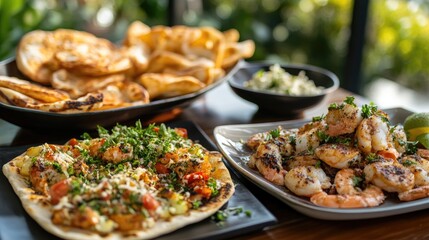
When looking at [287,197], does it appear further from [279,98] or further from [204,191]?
[279,98]

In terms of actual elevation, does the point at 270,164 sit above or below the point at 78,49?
below

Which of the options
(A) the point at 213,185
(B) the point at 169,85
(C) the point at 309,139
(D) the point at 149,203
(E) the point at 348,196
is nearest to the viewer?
(D) the point at 149,203

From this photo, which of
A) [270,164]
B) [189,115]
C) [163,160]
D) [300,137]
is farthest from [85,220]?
[189,115]

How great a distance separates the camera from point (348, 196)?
1.78 meters

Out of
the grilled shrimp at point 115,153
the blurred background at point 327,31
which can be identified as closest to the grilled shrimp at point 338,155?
the grilled shrimp at point 115,153

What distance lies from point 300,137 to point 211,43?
125 cm

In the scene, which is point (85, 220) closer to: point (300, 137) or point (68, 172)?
point (68, 172)

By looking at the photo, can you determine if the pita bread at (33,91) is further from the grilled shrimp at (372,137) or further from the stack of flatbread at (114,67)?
the grilled shrimp at (372,137)

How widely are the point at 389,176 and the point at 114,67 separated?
1.57 metres

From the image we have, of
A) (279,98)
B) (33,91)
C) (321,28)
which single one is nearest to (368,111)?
(279,98)

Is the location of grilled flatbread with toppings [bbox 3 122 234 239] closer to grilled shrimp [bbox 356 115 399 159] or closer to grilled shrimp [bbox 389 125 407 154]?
grilled shrimp [bbox 356 115 399 159]

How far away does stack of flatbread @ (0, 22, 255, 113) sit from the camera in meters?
2.42

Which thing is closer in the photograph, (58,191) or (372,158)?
(58,191)

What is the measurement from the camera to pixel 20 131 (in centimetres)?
258
